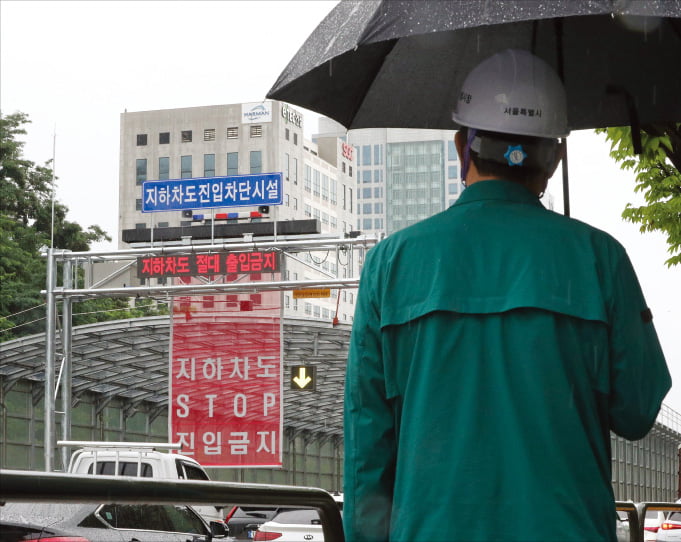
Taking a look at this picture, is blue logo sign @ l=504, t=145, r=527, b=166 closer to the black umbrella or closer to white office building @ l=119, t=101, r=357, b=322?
the black umbrella

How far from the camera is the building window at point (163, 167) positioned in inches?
3949

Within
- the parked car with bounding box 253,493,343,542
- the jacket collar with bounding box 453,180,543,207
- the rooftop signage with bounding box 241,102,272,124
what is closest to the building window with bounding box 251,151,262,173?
the rooftop signage with bounding box 241,102,272,124

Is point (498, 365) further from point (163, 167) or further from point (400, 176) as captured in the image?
point (400, 176)

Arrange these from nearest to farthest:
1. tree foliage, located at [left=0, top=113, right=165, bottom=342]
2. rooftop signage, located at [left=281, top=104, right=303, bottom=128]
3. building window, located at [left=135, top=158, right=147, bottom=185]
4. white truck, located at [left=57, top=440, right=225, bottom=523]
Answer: white truck, located at [left=57, top=440, right=225, bottom=523] → tree foliage, located at [left=0, top=113, right=165, bottom=342] → rooftop signage, located at [left=281, top=104, right=303, bottom=128] → building window, located at [left=135, top=158, right=147, bottom=185]

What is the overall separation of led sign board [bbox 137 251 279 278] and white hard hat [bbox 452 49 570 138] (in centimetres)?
2077

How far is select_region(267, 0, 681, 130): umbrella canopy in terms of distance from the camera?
348 cm

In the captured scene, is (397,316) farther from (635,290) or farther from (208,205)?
(208,205)

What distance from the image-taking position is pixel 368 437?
2.22 meters

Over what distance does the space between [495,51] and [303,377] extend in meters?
22.4

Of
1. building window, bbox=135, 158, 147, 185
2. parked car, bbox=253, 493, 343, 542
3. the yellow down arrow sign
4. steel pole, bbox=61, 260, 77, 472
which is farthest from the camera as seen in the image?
building window, bbox=135, 158, 147, 185

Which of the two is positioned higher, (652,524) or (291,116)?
(291,116)

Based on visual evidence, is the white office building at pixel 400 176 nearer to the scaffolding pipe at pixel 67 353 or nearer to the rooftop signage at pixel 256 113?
the rooftop signage at pixel 256 113

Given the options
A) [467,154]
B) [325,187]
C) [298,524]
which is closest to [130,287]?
[298,524]

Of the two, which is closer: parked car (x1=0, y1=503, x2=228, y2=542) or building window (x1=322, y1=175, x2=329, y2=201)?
parked car (x1=0, y1=503, x2=228, y2=542)
